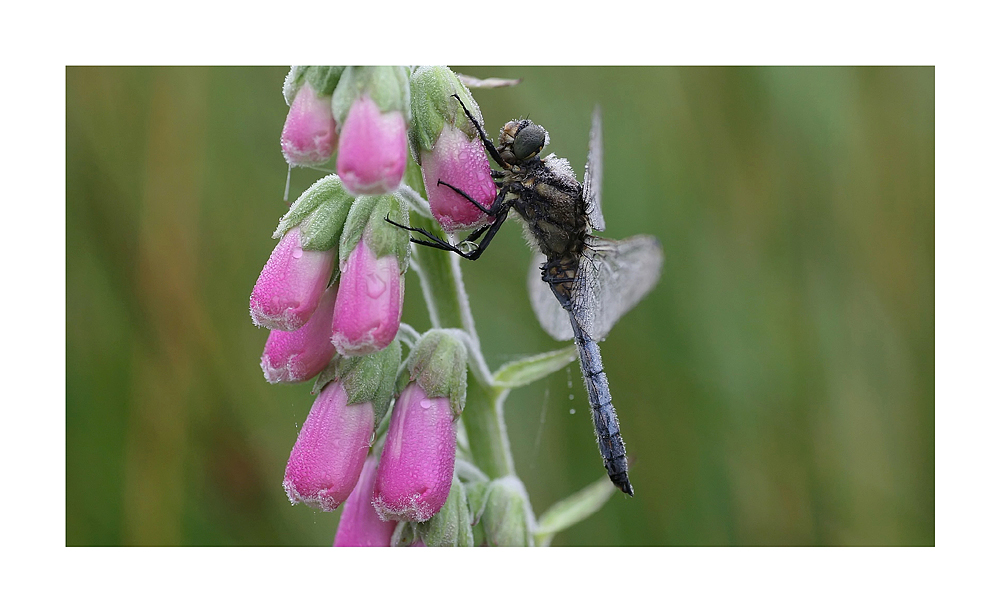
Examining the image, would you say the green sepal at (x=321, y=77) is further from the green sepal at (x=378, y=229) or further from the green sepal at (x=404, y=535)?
the green sepal at (x=404, y=535)

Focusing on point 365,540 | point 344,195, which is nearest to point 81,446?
point 365,540

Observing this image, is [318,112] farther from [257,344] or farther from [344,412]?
[257,344]

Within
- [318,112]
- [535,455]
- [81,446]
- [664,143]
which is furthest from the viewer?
[664,143]

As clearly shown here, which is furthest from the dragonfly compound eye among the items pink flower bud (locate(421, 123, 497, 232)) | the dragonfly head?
pink flower bud (locate(421, 123, 497, 232))

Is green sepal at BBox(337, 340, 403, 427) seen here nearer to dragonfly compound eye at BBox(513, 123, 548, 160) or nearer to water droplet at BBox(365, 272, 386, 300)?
water droplet at BBox(365, 272, 386, 300)

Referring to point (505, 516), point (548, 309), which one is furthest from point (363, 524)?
point (548, 309)

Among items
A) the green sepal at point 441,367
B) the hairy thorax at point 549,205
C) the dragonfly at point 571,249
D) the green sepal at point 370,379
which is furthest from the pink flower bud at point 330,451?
the hairy thorax at point 549,205

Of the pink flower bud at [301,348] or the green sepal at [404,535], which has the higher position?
the pink flower bud at [301,348]
